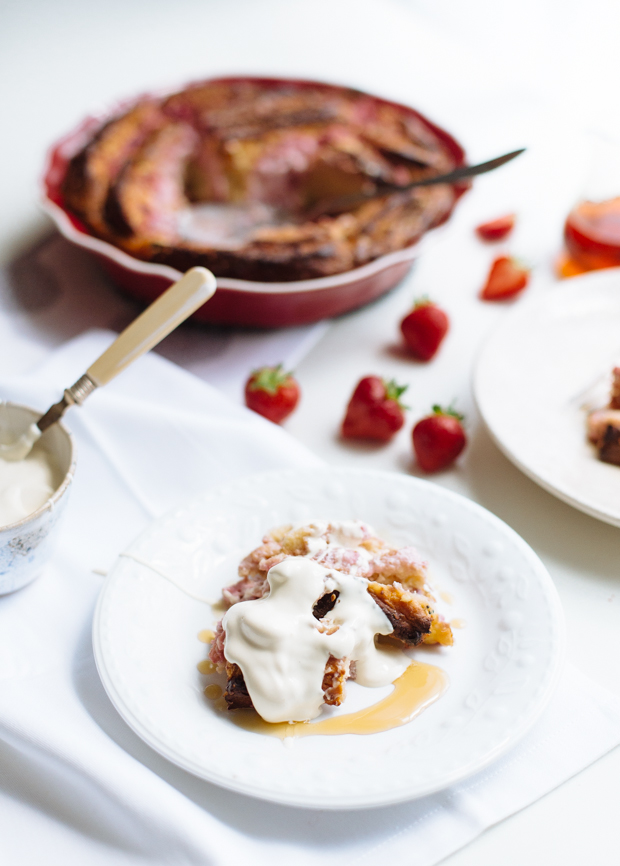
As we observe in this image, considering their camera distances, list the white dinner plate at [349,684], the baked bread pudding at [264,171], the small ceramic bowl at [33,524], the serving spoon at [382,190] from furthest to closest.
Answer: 1. the baked bread pudding at [264,171]
2. the serving spoon at [382,190]
3. the small ceramic bowl at [33,524]
4. the white dinner plate at [349,684]

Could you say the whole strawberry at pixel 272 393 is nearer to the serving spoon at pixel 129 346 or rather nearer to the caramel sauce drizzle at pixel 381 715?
the serving spoon at pixel 129 346

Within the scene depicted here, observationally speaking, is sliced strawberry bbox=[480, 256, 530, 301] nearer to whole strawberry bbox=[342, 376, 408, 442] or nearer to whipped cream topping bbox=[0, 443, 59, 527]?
whole strawberry bbox=[342, 376, 408, 442]

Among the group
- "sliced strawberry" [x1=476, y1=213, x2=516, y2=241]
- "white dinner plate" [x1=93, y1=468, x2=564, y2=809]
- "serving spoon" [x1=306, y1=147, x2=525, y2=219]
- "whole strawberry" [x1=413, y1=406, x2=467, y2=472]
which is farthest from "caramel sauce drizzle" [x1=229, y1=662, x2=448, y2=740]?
"sliced strawberry" [x1=476, y1=213, x2=516, y2=241]

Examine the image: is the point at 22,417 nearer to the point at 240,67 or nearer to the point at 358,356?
the point at 358,356

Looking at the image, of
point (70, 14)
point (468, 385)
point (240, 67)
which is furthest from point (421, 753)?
point (70, 14)

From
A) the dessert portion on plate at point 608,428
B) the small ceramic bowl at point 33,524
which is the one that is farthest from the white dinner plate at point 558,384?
the small ceramic bowl at point 33,524

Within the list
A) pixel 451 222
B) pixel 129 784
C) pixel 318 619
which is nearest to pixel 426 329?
pixel 451 222

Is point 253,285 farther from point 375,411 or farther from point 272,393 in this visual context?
point 375,411
